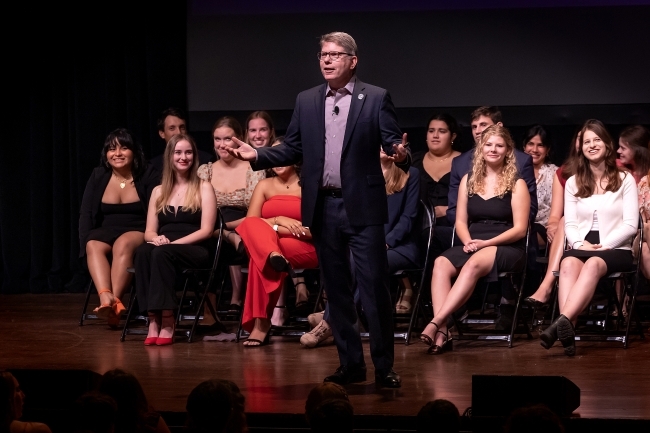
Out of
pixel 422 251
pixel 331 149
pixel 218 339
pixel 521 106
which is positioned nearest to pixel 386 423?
pixel 331 149

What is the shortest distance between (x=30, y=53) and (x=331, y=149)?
427cm

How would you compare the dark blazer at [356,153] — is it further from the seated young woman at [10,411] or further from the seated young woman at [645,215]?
the seated young woman at [645,215]

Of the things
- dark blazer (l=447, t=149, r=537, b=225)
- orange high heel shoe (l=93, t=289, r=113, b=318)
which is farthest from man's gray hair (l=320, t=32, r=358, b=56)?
orange high heel shoe (l=93, t=289, r=113, b=318)

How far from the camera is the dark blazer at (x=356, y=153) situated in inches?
163

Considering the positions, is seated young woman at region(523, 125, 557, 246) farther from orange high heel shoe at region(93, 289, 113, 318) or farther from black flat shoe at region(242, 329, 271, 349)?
orange high heel shoe at region(93, 289, 113, 318)

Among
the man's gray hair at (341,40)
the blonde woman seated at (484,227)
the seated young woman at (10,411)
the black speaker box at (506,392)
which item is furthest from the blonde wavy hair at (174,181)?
the seated young woman at (10,411)

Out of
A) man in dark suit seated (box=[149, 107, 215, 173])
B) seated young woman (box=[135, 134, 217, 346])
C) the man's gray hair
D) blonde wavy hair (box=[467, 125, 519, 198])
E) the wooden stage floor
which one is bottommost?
the wooden stage floor

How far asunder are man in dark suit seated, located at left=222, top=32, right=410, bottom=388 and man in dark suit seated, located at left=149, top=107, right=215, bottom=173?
277 centimetres

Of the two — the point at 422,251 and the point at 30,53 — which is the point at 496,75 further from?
the point at 30,53

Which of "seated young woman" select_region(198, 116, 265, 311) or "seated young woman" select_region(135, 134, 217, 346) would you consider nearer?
"seated young woman" select_region(135, 134, 217, 346)

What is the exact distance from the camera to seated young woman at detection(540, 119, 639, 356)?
5.35 m

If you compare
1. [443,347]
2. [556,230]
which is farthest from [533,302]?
[443,347]

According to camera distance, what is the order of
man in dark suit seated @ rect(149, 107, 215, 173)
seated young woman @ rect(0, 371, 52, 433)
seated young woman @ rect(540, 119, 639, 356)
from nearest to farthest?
seated young woman @ rect(0, 371, 52, 433), seated young woman @ rect(540, 119, 639, 356), man in dark suit seated @ rect(149, 107, 215, 173)

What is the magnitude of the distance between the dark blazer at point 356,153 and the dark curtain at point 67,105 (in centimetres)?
369
